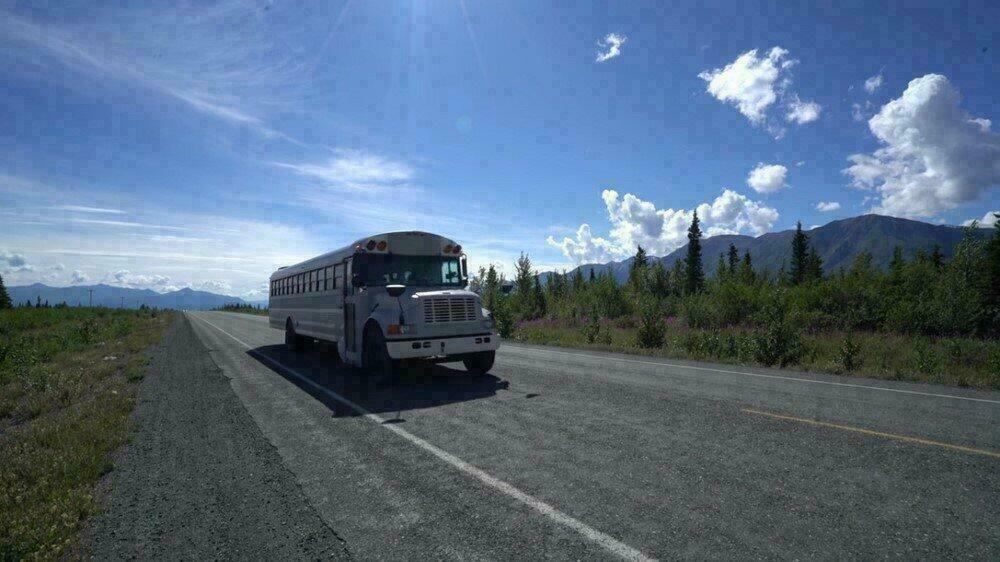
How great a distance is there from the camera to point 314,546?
11.7 ft

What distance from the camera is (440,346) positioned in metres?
9.69

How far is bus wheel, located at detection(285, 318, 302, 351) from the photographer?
55.0ft

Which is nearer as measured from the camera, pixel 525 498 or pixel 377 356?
pixel 525 498

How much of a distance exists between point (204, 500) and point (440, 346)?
5443 mm

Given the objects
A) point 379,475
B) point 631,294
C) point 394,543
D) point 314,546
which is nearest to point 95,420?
point 379,475

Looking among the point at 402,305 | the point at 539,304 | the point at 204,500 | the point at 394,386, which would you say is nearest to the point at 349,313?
the point at 402,305

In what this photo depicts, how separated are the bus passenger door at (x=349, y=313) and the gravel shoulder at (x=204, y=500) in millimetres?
3333

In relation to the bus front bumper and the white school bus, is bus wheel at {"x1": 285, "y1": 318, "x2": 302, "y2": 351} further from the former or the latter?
the bus front bumper

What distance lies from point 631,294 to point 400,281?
120 feet

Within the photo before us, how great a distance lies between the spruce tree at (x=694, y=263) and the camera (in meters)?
80.7

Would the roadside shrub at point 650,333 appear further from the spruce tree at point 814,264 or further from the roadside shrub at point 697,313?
the spruce tree at point 814,264

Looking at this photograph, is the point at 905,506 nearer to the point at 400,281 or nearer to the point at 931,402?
the point at 931,402

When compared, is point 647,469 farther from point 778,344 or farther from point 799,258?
point 799,258

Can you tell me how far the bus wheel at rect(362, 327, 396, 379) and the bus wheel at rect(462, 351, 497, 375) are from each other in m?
1.78
